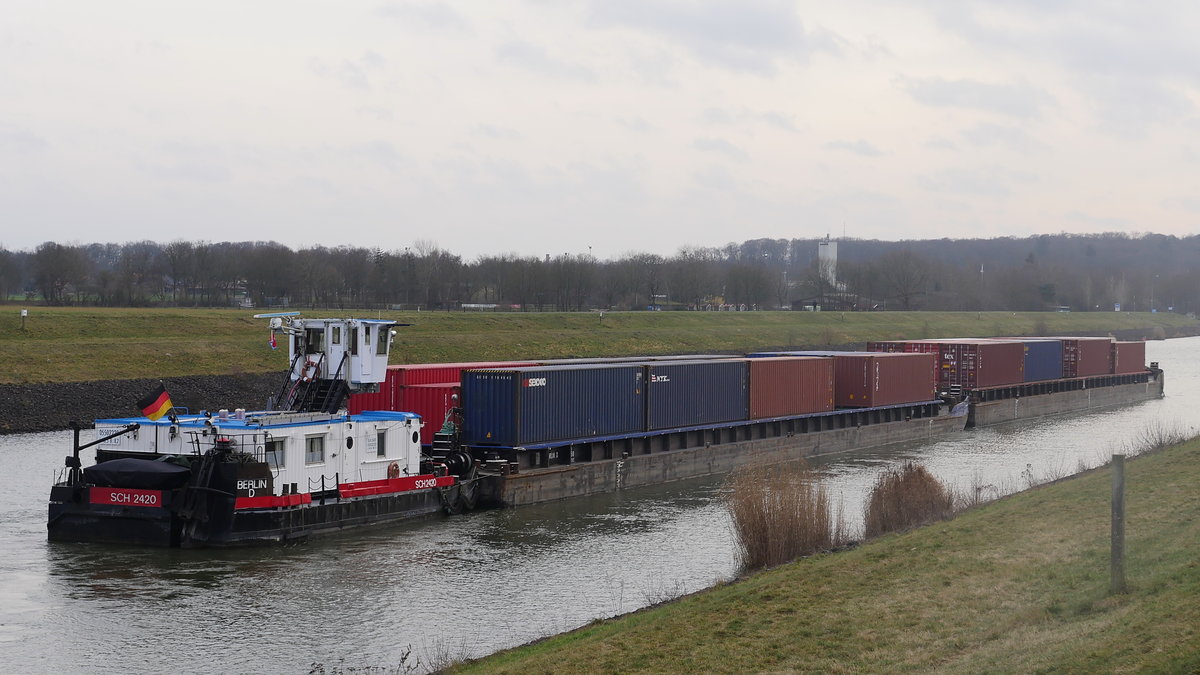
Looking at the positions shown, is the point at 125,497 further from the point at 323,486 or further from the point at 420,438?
the point at 420,438

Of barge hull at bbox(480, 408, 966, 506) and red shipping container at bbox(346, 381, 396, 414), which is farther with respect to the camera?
red shipping container at bbox(346, 381, 396, 414)

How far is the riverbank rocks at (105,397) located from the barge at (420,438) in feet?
49.1

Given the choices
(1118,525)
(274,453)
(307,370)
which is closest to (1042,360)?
(307,370)

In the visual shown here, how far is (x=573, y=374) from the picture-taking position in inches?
1475

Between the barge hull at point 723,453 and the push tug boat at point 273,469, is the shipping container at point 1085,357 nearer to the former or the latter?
the barge hull at point 723,453

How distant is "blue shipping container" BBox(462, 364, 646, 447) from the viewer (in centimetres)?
A: 3472

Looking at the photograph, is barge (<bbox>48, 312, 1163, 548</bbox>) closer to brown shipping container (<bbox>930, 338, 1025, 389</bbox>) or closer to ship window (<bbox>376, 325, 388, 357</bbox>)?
ship window (<bbox>376, 325, 388, 357</bbox>)

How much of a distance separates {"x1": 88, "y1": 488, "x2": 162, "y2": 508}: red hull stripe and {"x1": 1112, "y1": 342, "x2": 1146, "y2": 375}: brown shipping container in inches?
2982

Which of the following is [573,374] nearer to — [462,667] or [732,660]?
[462,667]

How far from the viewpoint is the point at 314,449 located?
96.2 feet

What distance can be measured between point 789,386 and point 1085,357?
40.8 m

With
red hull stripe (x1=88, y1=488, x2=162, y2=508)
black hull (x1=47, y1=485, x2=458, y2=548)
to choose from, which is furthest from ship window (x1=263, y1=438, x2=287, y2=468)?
red hull stripe (x1=88, y1=488, x2=162, y2=508)

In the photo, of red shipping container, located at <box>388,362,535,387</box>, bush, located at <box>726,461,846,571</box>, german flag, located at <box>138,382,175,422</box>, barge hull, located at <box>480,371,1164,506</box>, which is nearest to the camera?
bush, located at <box>726,461,846,571</box>

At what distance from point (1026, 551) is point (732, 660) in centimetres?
702
